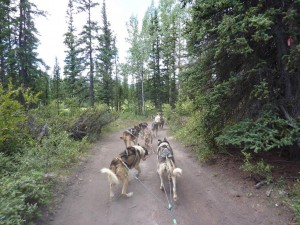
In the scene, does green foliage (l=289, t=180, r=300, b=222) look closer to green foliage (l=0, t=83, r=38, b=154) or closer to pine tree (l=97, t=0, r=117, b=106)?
green foliage (l=0, t=83, r=38, b=154)

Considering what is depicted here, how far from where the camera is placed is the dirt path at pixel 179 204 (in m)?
4.41

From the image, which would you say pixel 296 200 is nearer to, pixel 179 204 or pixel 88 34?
pixel 179 204

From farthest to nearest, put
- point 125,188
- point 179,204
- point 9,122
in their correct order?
point 9,122 < point 125,188 < point 179,204

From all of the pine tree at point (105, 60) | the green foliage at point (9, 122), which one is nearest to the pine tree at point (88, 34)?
the pine tree at point (105, 60)

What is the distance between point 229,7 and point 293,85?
113 inches

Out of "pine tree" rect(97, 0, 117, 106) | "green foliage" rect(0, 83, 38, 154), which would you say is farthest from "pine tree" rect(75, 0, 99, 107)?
"green foliage" rect(0, 83, 38, 154)

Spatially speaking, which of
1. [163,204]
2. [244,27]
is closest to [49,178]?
[163,204]

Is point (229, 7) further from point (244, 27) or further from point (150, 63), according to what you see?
point (150, 63)

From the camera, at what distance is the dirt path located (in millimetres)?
4414

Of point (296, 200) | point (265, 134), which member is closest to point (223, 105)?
point (265, 134)

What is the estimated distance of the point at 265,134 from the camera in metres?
5.02

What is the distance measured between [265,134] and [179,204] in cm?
265

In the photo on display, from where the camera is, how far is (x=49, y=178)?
578cm

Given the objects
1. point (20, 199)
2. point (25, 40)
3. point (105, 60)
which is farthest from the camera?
point (105, 60)
